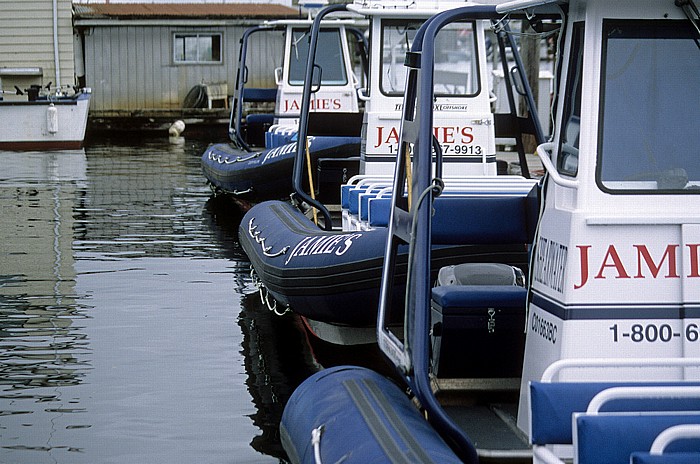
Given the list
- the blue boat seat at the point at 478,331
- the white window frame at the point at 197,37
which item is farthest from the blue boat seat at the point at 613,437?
the white window frame at the point at 197,37

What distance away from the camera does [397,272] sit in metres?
6.49

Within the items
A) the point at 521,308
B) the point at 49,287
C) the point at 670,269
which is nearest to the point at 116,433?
the point at 521,308

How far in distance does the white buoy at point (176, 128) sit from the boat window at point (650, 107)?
977 inches

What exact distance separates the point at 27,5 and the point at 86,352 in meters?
22.7

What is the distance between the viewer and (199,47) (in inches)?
1216

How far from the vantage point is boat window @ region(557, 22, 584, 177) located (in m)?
4.41

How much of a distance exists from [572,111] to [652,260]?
2.01 ft

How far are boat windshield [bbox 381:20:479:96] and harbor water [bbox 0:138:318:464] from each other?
6.57 feet

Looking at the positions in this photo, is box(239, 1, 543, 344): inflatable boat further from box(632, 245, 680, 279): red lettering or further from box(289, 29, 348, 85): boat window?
box(289, 29, 348, 85): boat window

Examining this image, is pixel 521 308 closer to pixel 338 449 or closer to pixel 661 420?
pixel 338 449

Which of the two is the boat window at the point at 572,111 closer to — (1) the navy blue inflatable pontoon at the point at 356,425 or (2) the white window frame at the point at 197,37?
(1) the navy blue inflatable pontoon at the point at 356,425

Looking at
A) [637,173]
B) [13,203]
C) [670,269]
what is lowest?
[13,203]

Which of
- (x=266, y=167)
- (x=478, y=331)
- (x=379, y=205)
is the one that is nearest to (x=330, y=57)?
(x=266, y=167)

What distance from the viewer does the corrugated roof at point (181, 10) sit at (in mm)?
30381
